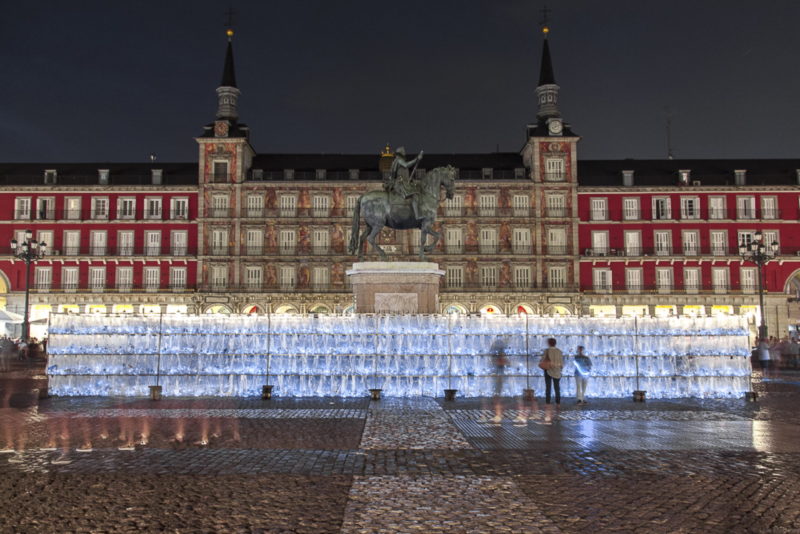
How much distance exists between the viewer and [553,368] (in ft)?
44.6

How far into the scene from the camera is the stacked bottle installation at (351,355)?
14461 mm

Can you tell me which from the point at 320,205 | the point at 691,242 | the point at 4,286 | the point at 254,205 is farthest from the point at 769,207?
the point at 4,286

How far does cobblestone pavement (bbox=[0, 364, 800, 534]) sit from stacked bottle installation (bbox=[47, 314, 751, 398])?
195 cm

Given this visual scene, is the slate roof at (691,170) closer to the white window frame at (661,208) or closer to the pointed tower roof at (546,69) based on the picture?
the white window frame at (661,208)

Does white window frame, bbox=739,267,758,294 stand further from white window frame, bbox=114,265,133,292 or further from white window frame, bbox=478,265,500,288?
white window frame, bbox=114,265,133,292

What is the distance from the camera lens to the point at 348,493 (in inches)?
257

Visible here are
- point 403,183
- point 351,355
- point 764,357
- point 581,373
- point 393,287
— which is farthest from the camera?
point 764,357

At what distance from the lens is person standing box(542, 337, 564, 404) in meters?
13.5

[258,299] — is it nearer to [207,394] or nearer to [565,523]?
[207,394]

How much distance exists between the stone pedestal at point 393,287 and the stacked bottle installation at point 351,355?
197 centimetres

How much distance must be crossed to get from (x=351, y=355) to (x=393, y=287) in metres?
2.71

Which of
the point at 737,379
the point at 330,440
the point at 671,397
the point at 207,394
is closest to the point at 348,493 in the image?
the point at 330,440

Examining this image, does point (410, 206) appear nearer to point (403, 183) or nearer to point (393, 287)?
point (403, 183)

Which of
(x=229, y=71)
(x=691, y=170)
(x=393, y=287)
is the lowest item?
(x=393, y=287)
